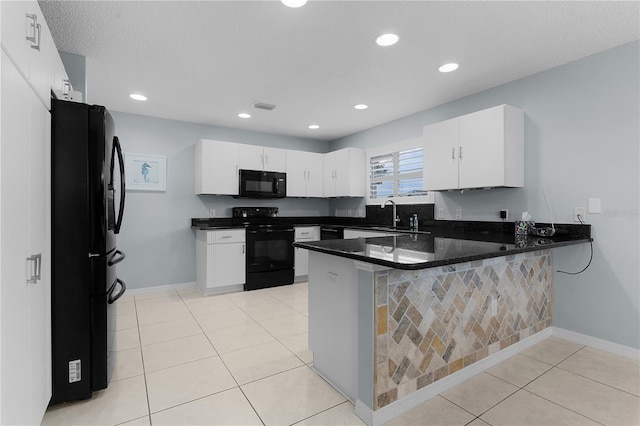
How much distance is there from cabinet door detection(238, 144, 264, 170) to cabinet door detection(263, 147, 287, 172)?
64mm

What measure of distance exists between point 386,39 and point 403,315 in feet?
6.31

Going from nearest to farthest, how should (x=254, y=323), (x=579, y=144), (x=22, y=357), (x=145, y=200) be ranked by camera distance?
(x=22, y=357), (x=579, y=144), (x=254, y=323), (x=145, y=200)

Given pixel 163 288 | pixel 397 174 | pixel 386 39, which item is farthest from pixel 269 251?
pixel 386 39

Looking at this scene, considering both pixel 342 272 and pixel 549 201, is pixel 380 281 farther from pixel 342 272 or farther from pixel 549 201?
pixel 549 201

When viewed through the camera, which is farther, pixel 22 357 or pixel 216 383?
pixel 216 383

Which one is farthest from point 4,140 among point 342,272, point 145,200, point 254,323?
point 145,200

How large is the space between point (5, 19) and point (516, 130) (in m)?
3.42

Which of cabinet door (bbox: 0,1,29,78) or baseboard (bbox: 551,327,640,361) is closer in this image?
cabinet door (bbox: 0,1,29,78)

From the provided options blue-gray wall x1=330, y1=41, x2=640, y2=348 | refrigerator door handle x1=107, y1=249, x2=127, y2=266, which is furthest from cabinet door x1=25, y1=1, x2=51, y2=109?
blue-gray wall x1=330, y1=41, x2=640, y2=348

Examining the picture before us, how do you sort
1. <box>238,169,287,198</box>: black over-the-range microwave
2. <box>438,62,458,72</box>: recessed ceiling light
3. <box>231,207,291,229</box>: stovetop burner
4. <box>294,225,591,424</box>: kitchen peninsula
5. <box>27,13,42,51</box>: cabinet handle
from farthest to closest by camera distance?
<box>231,207,291,229</box>: stovetop burner
<box>238,169,287,198</box>: black over-the-range microwave
<box>438,62,458,72</box>: recessed ceiling light
<box>294,225,591,424</box>: kitchen peninsula
<box>27,13,42,51</box>: cabinet handle

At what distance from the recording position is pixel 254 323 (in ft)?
10.3

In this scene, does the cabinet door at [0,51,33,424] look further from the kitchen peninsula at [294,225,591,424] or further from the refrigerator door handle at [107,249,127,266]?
the kitchen peninsula at [294,225,591,424]

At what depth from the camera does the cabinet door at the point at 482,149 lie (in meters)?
2.89

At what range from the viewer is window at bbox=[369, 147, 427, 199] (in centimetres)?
417
